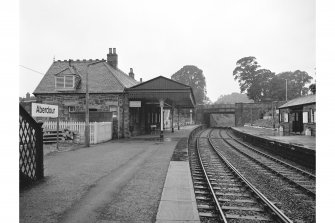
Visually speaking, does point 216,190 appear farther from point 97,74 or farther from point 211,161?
point 97,74

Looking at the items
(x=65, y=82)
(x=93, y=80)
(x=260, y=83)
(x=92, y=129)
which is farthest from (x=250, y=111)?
(x=92, y=129)

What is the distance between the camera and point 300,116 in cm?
2322

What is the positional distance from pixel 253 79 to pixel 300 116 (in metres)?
42.4

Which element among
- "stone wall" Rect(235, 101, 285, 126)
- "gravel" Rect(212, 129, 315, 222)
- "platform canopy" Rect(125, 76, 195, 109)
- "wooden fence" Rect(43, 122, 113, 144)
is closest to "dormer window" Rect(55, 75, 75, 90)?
"wooden fence" Rect(43, 122, 113, 144)

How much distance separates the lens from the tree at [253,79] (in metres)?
61.8

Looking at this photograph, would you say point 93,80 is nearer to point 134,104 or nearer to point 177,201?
point 134,104

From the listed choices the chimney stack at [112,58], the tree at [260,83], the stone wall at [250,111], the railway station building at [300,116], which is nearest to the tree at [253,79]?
the tree at [260,83]

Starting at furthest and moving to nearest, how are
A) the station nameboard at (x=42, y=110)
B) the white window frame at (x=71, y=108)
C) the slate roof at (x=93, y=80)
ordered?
the white window frame at (x=71, y=108), the slate roof at (x=93, y=80), the station nameboard at (x=42, y=110)

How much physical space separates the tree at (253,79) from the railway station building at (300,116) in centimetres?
3654

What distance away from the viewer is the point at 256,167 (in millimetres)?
10336

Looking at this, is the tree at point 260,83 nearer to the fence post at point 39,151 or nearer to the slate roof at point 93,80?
the slate roof at point 93,80

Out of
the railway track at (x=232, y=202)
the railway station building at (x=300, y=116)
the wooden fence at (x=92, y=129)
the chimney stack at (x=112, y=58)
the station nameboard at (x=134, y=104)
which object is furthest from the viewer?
the chimney stack at (x=112, y=58)

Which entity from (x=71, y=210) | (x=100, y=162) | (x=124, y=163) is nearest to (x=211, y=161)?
(x=124, y=163)
